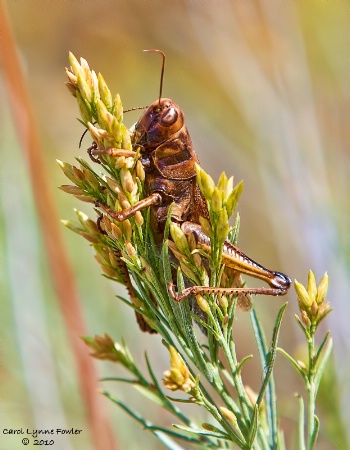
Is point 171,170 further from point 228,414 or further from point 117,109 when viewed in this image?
point 228,414

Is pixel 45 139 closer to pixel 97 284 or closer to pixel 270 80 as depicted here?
pixel 97 284

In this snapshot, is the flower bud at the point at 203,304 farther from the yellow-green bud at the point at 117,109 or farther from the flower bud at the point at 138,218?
the yellow-green bud at the point at 117,109

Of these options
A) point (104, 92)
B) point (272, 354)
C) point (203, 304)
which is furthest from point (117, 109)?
point (272, 354)

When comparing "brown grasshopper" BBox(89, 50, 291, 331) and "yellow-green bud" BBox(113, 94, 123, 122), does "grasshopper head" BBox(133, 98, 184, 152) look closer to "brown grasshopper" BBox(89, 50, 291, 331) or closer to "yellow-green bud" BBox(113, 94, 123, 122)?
"brown grasshopper" BBox(89, 50, 291, 331)

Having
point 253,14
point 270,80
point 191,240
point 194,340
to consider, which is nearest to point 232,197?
point 191,240

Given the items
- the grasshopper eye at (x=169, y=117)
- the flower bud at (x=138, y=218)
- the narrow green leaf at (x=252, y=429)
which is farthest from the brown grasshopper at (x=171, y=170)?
the narrow green leaf at (x=252, y=429)

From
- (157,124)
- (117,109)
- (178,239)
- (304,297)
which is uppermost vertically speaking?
(157,124)
